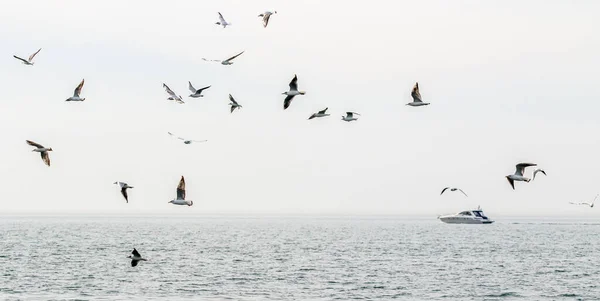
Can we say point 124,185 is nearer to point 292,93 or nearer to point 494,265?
point 292,93

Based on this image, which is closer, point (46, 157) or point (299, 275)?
point (46, 157)

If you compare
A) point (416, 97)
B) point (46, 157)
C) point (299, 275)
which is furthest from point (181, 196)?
point (299, 275)

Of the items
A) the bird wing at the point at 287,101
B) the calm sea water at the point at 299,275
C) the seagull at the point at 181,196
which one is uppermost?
the bird wing at the point at 287,101

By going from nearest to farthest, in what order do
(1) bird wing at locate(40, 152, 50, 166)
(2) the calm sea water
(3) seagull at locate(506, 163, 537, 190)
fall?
(1) bird wing at locate(40, 152, 50, 166) → (3) seagull at locate(506, 163, 537, 190) → (2) the calm sea water

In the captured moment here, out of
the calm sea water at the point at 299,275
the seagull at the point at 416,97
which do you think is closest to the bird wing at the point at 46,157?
the seagull at the point at 416,97

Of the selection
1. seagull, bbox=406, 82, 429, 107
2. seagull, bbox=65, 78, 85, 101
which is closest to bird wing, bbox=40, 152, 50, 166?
seagull, bbox=65, 78, 85, 101

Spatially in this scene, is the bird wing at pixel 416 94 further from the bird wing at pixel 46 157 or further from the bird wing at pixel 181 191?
the bird wing at pixel 46 157

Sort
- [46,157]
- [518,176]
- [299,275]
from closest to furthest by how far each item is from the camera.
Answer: [46,157], [518,176], [299,275]

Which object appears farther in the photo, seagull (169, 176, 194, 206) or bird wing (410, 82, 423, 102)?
bird wing (410, 82, 423, 102)

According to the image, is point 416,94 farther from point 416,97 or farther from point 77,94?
point 77,94

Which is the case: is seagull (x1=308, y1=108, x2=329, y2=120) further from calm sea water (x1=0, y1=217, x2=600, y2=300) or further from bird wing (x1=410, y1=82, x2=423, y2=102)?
calm sea water (x1=0, y1=217, x2=600, y2=300)

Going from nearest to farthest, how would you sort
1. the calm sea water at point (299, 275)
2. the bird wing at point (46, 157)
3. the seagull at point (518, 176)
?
1. the bird wing at point (46, 157)
2. the seagull at point (518, 176)
3. the calm sea water at point (299, 275)

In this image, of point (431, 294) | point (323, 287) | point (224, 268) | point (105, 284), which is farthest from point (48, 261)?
point (431, 294)

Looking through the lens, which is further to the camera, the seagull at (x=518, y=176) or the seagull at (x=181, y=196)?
the seagull at (x=518, y=176)
